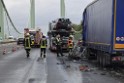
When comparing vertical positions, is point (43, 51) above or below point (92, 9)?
below

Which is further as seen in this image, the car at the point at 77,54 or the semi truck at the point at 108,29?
the car at the point at 77,54

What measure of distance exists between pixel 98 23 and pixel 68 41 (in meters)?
16.4

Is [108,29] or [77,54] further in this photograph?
[77,54]

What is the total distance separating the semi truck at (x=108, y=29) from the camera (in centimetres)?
1850

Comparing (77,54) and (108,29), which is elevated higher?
(108,29)

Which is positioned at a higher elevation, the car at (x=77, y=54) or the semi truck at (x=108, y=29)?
the semi truck at (x=108, y=29)

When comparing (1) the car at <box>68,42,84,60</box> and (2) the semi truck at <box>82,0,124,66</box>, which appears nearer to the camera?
(2) the semi truck at <box>82,0,124,66</box>

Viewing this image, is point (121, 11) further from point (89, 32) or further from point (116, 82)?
point (89, 32)

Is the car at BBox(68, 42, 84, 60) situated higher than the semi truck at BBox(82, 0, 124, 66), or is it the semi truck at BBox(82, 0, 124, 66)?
the semi truck at BBox(82, 0, 124, 66)

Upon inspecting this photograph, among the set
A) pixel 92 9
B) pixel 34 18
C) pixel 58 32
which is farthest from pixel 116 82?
pixel 34 18

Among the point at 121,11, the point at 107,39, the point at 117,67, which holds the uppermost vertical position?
the point at 121,11

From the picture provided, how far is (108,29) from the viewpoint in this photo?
63.5 ft

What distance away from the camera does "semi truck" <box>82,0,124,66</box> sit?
728 inches

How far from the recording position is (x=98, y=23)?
22.5 meters
